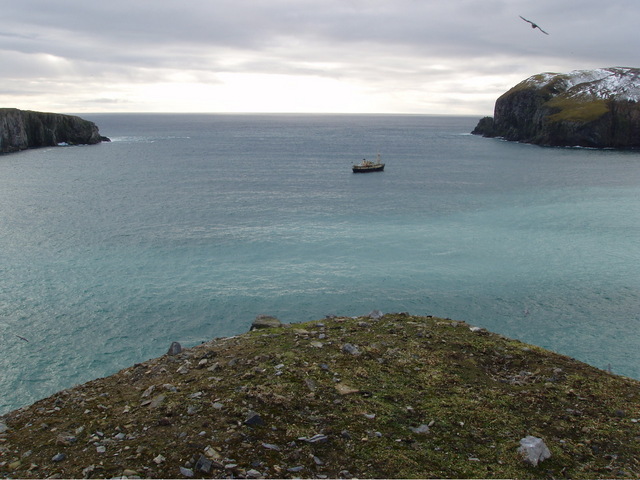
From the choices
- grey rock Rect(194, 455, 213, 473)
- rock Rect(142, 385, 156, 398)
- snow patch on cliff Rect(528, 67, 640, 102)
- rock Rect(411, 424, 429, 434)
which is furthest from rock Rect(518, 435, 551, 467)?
snow patch on cliff Rect(528, 67, 640, 102)

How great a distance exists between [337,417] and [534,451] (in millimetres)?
4451

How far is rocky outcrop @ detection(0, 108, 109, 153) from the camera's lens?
440ft

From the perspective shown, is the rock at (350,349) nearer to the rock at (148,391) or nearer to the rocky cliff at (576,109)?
the rock at (148,391)

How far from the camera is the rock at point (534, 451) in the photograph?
10.3m

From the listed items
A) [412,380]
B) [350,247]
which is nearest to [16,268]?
[350,247]

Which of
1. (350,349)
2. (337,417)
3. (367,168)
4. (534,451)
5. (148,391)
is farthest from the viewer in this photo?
(367,168)

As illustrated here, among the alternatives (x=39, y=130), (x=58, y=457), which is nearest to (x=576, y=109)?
(x=39, y=130)

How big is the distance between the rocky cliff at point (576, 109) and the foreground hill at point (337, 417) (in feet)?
541

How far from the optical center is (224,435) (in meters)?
10.6

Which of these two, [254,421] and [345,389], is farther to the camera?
[345,389]

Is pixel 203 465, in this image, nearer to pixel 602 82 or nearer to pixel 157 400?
pixel 157 400

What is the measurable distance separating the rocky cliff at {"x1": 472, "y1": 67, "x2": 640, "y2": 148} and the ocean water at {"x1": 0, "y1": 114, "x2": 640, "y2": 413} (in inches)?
3067

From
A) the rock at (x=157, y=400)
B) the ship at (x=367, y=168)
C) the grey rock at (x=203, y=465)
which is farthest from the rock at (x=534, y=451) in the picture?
the ship at (x=367, y=168)

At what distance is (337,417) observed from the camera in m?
11.6
